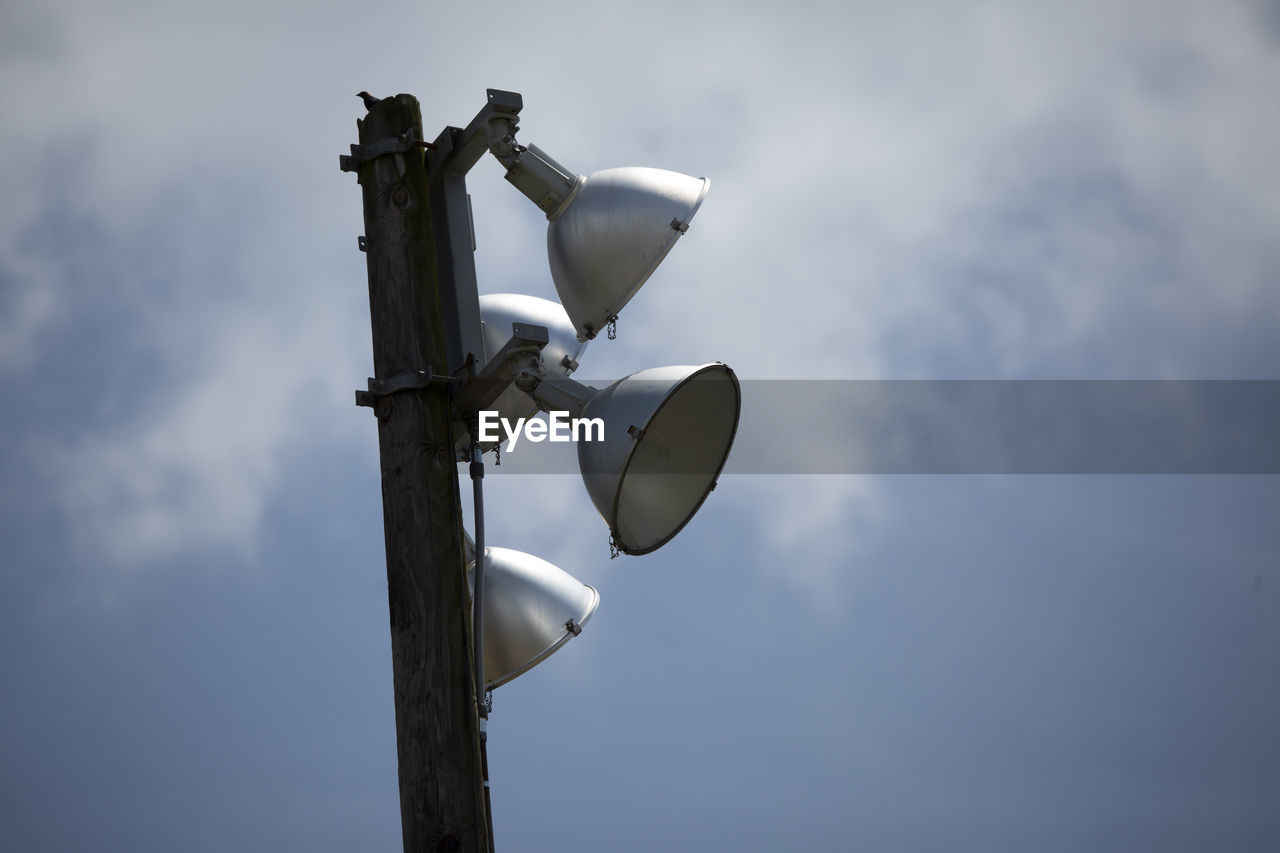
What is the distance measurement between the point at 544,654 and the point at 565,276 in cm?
185

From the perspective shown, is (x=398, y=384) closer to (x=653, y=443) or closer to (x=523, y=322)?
(x=653, y=443)

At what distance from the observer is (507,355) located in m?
5.17

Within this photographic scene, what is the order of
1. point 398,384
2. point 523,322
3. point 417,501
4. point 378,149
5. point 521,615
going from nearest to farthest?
point 417,501
point 398,384
point 378,149
point 521,615
point 523,322

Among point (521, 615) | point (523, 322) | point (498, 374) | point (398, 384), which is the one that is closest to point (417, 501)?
point (398, 384)

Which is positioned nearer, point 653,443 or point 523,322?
point 653,443

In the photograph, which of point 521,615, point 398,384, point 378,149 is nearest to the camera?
point 398,384

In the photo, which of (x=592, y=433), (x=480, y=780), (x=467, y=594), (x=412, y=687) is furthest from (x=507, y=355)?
(x=480, y=780)

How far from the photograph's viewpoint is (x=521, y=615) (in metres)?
6.05

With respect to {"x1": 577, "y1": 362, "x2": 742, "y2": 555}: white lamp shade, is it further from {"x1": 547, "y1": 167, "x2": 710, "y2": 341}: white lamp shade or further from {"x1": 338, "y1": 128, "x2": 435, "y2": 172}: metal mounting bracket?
{"x1": 338, "y1": 128, "x2": 435, "y2": 172}: metal mounting bracket

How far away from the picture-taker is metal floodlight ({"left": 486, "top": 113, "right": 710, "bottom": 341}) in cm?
546

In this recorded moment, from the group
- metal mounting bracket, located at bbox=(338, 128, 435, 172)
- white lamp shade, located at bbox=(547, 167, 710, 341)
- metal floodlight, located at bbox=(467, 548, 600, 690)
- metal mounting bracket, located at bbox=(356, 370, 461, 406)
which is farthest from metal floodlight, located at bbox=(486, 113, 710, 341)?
metal floodlight, located at bbox=(467, 548, 600, 690)

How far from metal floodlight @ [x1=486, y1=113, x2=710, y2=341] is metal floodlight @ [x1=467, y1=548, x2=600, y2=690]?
1306mm

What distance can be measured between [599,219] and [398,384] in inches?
47.3

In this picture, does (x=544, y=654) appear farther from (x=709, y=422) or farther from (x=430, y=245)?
(x=430, y=245)
